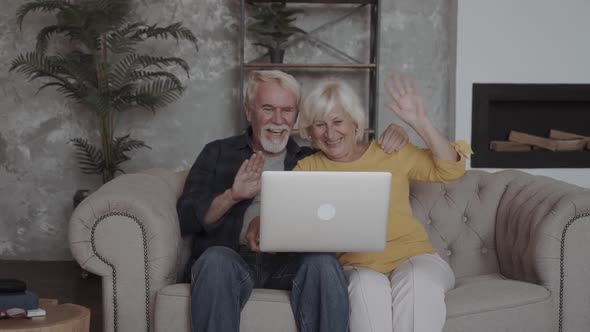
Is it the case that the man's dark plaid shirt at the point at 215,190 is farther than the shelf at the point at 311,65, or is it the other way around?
the shelf at the point at 311,65

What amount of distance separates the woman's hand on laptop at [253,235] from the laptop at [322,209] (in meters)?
0.31

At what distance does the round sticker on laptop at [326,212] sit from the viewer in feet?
7.83

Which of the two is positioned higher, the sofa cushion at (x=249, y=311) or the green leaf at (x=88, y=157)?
the green leaf at (x=88, y=157)

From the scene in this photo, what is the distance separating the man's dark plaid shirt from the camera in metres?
2.98

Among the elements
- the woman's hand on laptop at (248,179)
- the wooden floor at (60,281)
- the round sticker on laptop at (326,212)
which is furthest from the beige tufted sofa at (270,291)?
the wooden floor at (60,281)

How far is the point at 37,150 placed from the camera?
535cm

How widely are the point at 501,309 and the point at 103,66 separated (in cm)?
293

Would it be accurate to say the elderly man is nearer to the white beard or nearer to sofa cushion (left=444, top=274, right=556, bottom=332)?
the white beard

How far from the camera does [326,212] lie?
7.85 ft

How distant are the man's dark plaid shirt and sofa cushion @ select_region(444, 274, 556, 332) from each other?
0.78 meters

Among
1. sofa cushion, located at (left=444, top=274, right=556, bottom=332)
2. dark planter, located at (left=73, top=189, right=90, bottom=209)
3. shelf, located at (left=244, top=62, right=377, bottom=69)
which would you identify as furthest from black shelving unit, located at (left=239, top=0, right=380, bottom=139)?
sofa cushion, located at (left=444, top=274, right=556, bottom=332)

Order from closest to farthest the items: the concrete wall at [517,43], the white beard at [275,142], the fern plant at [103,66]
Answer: the white beard at [275,142] < the fern plant at [103,66] < the concrete wall at [517,43]

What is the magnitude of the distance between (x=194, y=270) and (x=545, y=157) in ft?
10.4

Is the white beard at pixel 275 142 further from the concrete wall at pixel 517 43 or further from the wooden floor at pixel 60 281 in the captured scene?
the concrete wall at pixel 517 43
